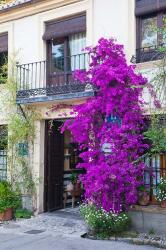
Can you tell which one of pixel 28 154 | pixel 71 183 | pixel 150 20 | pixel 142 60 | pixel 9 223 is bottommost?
pixel 9 223

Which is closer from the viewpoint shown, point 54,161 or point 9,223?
point 9,223

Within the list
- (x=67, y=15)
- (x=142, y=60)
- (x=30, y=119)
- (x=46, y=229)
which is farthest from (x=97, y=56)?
(x=46, y=229)

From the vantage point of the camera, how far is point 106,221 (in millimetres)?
9758

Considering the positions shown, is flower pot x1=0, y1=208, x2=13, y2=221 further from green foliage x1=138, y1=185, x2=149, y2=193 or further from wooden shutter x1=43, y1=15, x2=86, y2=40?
wooden shutter x1=43, y1=15, x2=86, y2=40

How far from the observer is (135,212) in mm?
10148

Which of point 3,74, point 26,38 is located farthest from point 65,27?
point 3,74

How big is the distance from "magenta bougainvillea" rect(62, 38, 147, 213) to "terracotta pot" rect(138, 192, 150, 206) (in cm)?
40

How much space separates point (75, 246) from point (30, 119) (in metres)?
4.78

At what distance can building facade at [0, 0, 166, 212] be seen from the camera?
10867 mm

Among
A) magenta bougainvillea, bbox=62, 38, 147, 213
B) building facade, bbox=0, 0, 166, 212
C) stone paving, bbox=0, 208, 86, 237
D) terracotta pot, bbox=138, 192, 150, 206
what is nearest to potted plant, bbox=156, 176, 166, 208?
terracotta pot, bbox=138, 192, 150, 206

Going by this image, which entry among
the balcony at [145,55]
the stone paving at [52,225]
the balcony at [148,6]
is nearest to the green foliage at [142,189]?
the stone paving at [52,225]

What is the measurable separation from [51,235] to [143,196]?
2.56m

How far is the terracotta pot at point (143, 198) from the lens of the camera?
10.2 metres

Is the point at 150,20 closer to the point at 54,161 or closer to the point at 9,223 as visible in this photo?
the point at 54,161
